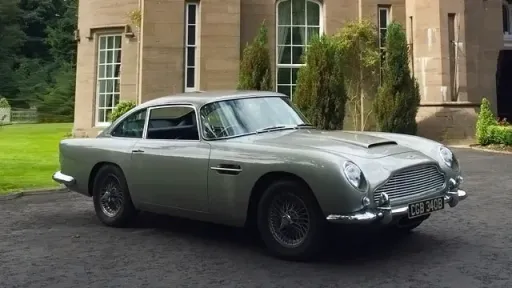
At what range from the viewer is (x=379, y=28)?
673 inches

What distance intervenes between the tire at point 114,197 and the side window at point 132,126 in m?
0.43

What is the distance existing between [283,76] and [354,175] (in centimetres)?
1285

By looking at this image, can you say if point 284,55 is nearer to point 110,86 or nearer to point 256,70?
point 256,70

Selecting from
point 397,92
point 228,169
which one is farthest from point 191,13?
point 228,169

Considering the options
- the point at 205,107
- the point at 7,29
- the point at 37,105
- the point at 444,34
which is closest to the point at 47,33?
the point at 7,29

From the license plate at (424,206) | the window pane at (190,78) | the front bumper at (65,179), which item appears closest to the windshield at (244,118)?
the license plate at (424,206)

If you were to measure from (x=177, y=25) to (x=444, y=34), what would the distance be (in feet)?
26.5

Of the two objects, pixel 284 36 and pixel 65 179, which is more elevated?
pixel 284 36

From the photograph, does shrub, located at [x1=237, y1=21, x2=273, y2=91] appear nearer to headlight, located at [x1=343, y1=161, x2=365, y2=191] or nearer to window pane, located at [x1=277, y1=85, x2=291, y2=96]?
window pane, located at [x1=277, y1=85, x2=291, y2=96]

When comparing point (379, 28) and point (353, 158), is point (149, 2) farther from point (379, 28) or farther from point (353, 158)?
point (353, 158)

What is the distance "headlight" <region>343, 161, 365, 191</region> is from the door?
1489 mm

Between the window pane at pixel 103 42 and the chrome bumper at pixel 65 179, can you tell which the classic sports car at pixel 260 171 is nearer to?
the chrome bumper at pixel 65 179

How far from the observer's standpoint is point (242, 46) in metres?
16.7

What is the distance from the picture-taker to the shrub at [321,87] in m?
13.3
